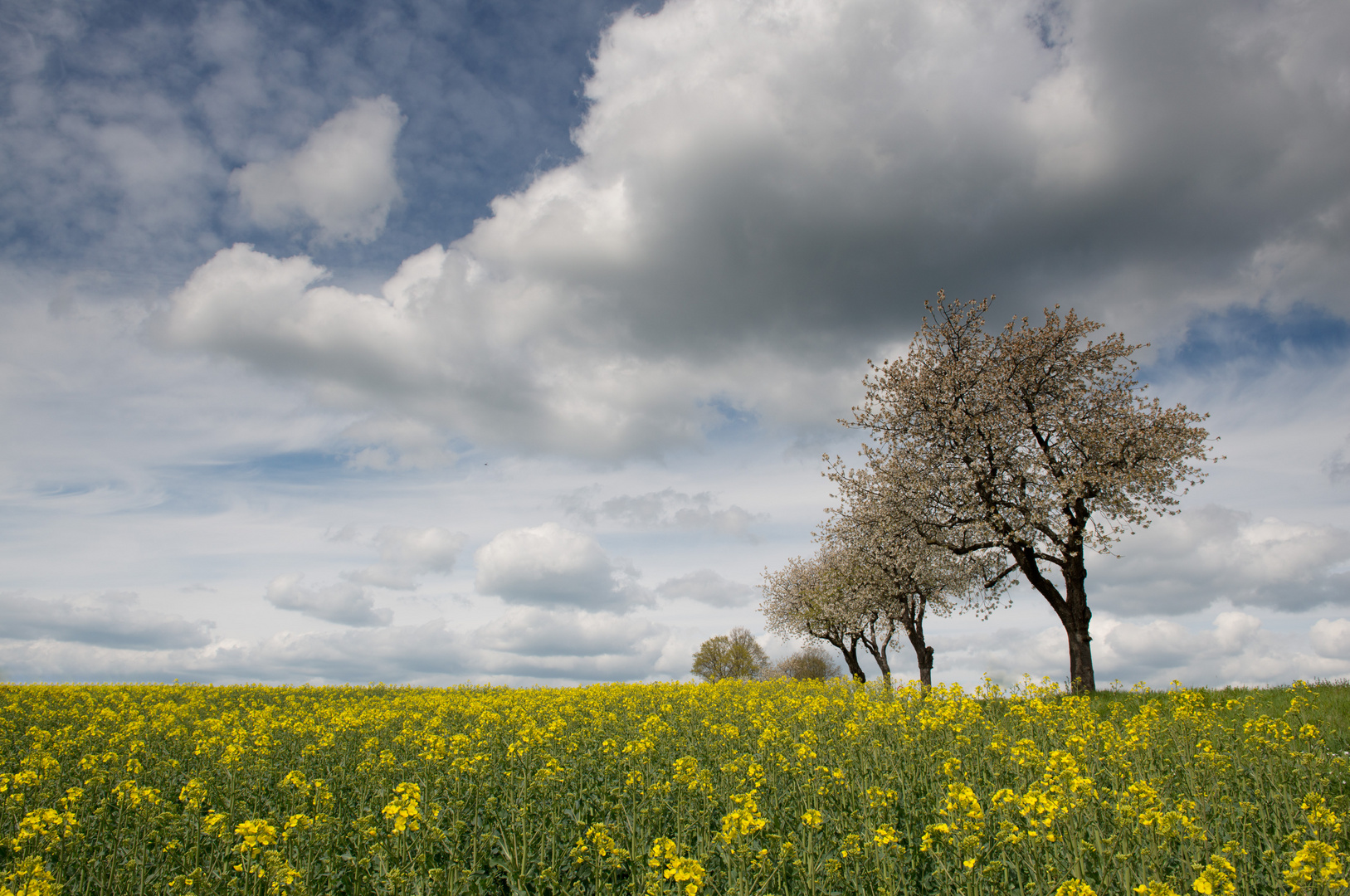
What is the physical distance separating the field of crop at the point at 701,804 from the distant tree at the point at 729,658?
5630cm

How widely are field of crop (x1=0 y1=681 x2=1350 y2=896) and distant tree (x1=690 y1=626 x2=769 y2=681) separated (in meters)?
56.3

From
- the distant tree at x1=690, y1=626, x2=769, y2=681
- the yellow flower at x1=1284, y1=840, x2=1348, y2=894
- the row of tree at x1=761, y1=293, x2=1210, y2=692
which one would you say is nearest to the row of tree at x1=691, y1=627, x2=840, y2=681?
the distant tree at x1=690, y1=626, x2=769, y2=681

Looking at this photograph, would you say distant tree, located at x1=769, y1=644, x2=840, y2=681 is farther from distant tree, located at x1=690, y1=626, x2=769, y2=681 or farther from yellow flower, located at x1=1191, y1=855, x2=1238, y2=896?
yellow flower, located at x1=1191, y1=855, x2=1238, y2=896

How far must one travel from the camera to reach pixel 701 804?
8.62 metres

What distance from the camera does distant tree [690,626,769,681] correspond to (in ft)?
228

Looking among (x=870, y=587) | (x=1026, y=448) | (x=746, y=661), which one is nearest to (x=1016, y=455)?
(x=1026, y=448)

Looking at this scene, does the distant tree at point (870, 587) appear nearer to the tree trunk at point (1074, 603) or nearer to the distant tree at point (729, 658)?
the tree trunk at point (1074, 603)

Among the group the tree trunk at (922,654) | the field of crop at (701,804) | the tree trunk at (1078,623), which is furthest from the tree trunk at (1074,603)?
the tree trunk at (922,654)

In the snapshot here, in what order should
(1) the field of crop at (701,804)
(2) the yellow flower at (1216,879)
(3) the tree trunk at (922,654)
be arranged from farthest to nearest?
1. (3) the tree trunk at (922,654)
2. (1) the field of crop at (701,804)
3. (2) the yellow flower at (1216,879)

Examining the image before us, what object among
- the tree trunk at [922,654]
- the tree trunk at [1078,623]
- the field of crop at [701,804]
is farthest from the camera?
the tree trunk at [922,654]

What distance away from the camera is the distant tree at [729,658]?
6950cm

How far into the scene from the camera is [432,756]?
30.3 feet

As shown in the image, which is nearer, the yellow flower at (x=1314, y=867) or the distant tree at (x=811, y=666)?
the yellow flower at (x=1314, y=867)

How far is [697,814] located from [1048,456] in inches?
847
